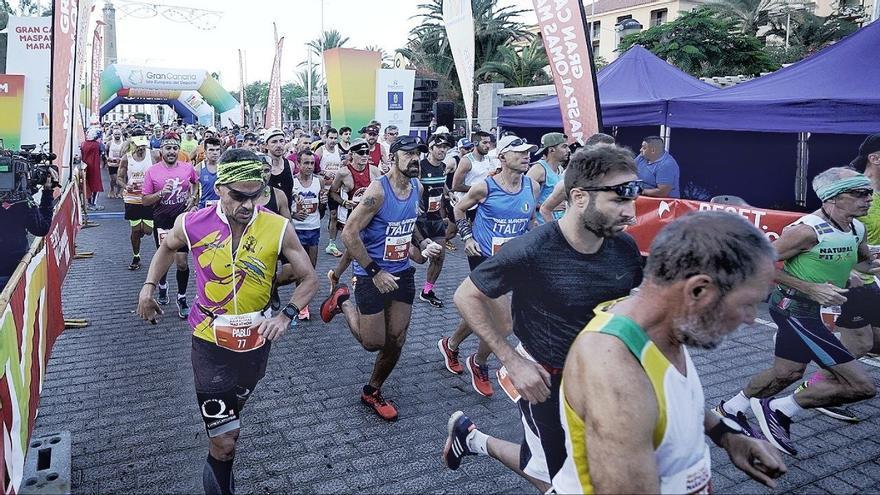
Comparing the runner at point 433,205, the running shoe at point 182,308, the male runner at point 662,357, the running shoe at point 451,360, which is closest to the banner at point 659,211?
the runner at point 433,205

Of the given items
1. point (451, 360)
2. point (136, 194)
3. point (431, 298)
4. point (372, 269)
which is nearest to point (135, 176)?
point (136, 194)

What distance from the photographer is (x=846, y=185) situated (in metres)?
3.97

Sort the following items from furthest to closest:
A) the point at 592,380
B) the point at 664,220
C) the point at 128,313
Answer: the point at 664,220, the point at 128,313, the point at 592,380

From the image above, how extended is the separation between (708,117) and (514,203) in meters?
5.46

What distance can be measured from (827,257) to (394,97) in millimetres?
13515

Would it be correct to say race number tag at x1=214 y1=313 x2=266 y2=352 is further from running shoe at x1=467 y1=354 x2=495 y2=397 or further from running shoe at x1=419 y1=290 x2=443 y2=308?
running shoe at x1=419 y1=290 x2=443 y2=308

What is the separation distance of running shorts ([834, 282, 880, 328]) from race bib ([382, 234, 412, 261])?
3211 mm

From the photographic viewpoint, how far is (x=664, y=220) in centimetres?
934

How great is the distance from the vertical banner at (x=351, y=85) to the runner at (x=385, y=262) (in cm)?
A: 1297

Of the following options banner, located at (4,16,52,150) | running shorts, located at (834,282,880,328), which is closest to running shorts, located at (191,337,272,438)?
running shorts, located at (834,282,880,328)

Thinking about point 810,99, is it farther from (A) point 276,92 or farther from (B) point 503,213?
(A) point 276,92

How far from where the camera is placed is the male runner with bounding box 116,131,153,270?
9.21 meters

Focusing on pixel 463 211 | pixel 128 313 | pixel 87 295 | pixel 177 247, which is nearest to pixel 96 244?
pixel 87 295

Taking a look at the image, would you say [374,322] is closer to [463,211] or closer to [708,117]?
[463,211]
